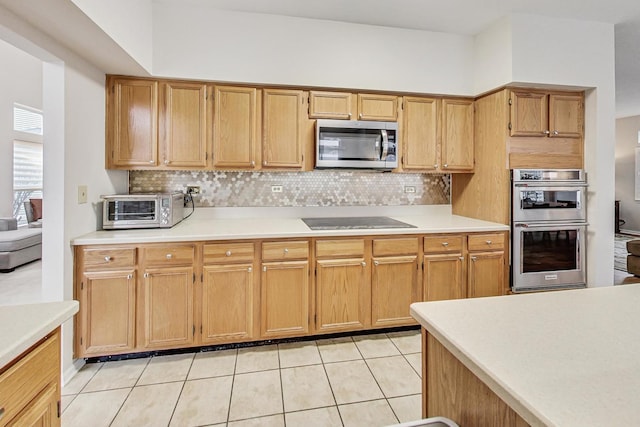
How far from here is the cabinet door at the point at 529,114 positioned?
2.86 meters

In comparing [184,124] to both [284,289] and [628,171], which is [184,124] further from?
[628,171]

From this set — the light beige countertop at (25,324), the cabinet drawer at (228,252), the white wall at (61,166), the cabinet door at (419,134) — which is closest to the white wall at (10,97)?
the white wall at (61,166)

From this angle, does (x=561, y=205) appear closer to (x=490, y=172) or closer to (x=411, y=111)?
(x=490, y=172)

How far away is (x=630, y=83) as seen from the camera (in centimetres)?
479

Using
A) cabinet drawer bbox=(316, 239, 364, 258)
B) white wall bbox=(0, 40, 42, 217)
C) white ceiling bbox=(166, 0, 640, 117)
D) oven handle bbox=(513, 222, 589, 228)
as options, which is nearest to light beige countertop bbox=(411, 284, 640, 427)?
cabinet drawer bbox=(316, 239, 364, 258)

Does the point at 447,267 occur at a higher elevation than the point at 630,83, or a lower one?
lower

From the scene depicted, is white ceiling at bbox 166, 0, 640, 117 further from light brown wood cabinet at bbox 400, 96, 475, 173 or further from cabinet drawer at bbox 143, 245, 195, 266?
cabinet drawer at bbox 143, 245, 195, 266

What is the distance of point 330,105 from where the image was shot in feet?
9.57

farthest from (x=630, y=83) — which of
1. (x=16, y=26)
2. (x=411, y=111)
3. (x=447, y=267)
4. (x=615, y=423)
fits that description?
(x=16, y=26)

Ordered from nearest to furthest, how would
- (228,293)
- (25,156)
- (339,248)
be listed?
1. (228,293)
2. (339,248)
3. (25,156)

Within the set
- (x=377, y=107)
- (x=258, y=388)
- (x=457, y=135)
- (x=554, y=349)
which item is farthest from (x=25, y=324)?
(x=457, y=135)

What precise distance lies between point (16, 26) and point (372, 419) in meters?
2.80

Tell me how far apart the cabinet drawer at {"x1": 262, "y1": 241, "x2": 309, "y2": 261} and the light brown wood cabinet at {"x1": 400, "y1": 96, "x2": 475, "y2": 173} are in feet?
4.05

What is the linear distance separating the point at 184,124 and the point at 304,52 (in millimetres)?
1165
